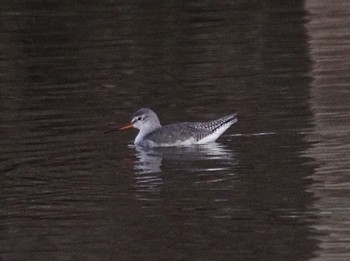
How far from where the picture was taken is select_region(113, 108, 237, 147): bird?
1544 centimetres

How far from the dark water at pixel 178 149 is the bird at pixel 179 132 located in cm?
16

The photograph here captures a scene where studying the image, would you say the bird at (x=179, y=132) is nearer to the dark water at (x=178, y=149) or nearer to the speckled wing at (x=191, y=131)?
the speckled wing at (x=191, y=131)

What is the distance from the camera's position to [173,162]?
1477 cm

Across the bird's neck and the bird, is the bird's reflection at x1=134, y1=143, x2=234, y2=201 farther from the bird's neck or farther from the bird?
the bird's neck

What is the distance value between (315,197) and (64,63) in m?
9.73

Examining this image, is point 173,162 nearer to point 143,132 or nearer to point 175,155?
point 175,155

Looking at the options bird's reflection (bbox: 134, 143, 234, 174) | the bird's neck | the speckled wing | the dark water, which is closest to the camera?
the dark water

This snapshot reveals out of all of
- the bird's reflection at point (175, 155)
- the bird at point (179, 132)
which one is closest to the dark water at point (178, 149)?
the bird's reflection at point (175, 155)

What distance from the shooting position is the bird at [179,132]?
608 inches

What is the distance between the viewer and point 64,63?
21.8 meters

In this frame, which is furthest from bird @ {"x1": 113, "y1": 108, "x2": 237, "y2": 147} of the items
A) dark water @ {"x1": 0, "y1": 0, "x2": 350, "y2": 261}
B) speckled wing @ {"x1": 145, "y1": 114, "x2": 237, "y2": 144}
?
dark water @ {"x1": 0, "y1": 0, "x2": 350, "y2": 261}

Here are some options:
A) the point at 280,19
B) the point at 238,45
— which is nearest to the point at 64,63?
the point at 238,45

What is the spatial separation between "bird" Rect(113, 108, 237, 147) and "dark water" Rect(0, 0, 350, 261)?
16cm

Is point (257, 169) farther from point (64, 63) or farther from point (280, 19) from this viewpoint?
point (280, 19)
